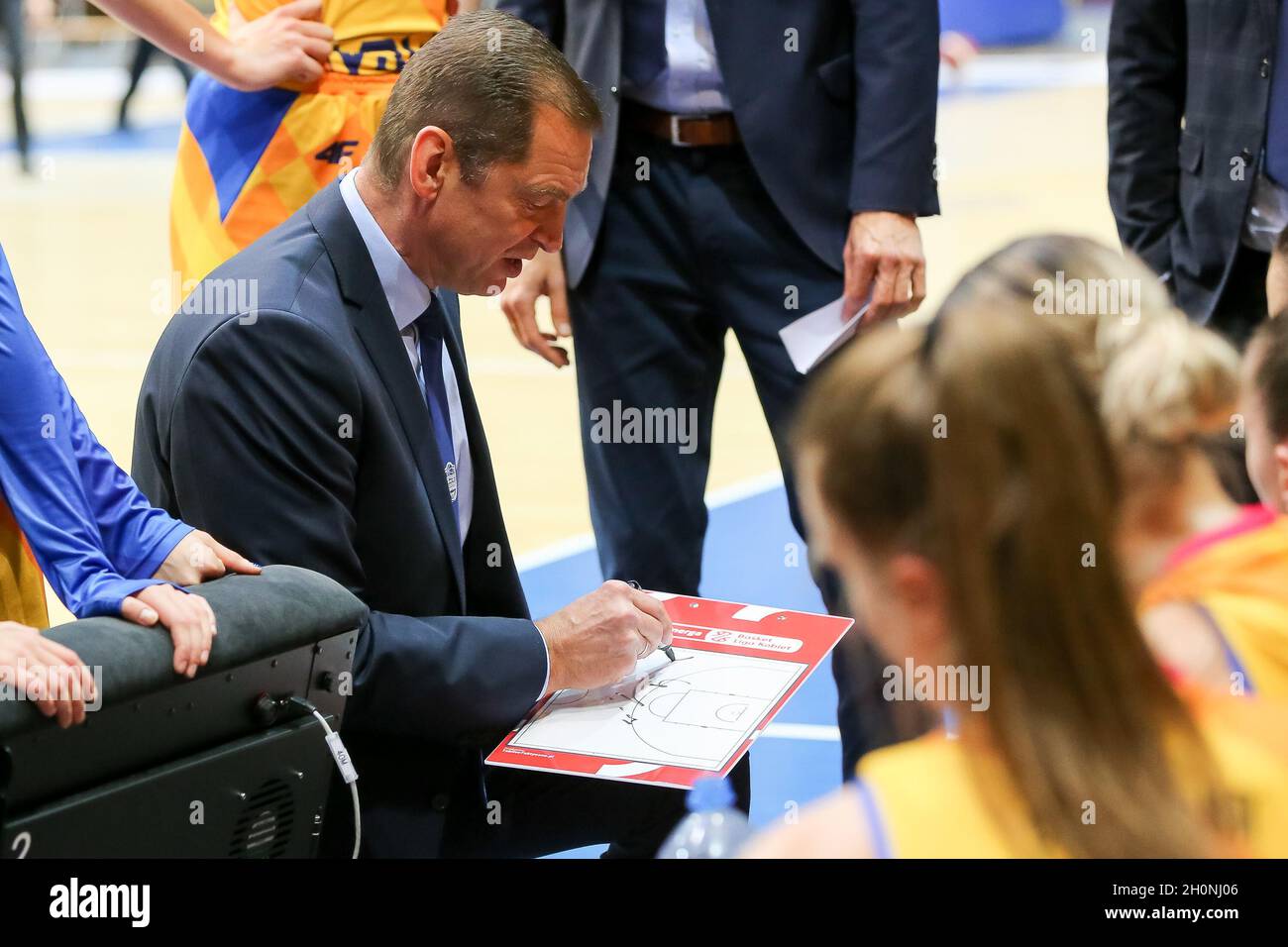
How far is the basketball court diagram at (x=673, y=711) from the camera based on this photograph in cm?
197

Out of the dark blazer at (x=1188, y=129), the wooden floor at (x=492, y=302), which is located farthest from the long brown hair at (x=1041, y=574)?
the wooden floor at (x=492, y=302)

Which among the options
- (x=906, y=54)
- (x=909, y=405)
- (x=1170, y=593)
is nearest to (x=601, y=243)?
(x=906, y=54)

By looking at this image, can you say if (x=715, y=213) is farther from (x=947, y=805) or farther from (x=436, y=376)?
(x=947, y=805)

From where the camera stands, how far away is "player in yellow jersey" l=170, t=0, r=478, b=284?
3.32 meters

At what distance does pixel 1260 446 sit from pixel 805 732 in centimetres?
176

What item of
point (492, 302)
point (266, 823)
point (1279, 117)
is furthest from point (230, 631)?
point (492, 302)

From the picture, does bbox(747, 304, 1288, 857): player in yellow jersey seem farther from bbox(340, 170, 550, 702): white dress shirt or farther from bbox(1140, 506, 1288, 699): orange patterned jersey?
bbox(340, 170, 550, 702): white dress shirt

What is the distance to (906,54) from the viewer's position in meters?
2.96

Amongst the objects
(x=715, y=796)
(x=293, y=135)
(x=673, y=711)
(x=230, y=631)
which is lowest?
(x=715, y=796)

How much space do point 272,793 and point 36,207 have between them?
880 cm

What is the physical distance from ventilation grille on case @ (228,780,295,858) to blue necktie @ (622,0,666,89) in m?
1.75

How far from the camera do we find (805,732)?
3.78m

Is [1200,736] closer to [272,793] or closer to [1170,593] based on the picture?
[1170,593]

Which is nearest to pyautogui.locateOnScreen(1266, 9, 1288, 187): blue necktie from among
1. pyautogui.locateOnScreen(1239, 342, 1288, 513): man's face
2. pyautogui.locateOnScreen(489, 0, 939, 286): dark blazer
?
pyautogui.locateOnScreen(489, 0, 939, 286): dark blazer
